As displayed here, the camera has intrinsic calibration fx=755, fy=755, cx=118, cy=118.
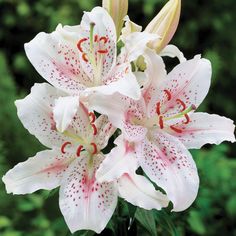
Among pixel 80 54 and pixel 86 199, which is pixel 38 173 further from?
pixel 80 54

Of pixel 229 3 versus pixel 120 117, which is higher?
pixel 120 117

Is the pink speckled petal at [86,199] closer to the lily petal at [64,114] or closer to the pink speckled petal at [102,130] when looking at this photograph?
the pink speckled petal at [102,130]

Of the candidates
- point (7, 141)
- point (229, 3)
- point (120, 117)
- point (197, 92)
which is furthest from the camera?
point (229, 3)

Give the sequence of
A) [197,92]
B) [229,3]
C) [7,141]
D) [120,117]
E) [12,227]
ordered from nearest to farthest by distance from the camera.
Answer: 1. [120,117]
2. [197,92]
3. [12,227]
4. [7,141]
5. [229,3]

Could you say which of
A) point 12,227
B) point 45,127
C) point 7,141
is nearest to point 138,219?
point 45,127

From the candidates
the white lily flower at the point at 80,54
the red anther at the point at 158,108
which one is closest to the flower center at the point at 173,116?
the red anther at the point at 158,108

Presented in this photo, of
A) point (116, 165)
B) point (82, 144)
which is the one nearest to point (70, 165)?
point (82, 144)

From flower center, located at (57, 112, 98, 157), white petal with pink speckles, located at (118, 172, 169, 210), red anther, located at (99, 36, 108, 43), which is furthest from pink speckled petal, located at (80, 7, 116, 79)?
white petal with pink speckles, located at (118, 172, 169, 210)

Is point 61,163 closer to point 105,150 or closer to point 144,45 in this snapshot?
point 105,150
